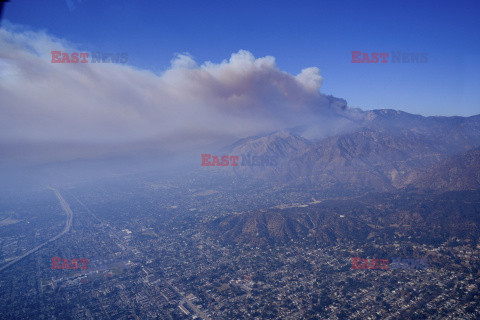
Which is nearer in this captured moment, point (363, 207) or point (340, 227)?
point (340, 227)

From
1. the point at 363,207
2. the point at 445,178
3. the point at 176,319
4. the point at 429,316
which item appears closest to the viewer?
the point at 429,316

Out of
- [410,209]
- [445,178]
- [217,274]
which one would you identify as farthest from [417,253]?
[445,178]

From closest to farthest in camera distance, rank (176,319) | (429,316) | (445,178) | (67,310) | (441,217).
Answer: (429,316)
(176,319)
(67,310)
(441,217)
(445,178)

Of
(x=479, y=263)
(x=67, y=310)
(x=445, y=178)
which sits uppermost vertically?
(x=445, y=178)

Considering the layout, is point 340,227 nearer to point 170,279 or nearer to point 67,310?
point 170,279

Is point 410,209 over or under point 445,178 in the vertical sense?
under

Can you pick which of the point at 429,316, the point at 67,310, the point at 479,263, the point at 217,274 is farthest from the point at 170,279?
the point at 479,263

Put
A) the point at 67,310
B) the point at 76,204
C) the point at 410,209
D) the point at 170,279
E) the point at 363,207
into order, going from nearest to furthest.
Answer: the point at 67,310 < the point at 170,279 < the point at 410,209 < the point at 363,207 < the point at 76,204

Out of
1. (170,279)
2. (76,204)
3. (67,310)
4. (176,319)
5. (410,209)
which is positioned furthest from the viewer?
(76,204)

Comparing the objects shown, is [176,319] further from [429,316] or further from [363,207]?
[363,207]
